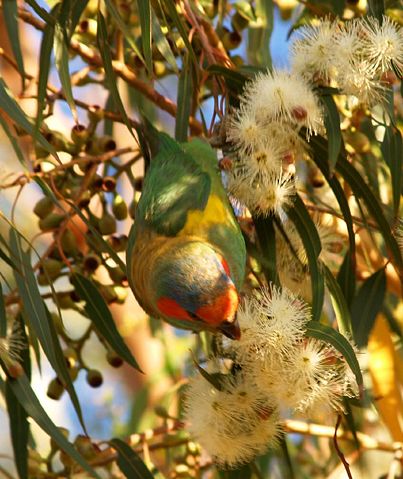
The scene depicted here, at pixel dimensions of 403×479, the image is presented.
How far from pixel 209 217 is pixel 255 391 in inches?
18.8

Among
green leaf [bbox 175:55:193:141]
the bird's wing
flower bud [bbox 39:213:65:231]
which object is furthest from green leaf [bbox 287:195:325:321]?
flower bud [bbox 39:213:65:231]

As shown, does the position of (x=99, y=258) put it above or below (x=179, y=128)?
below

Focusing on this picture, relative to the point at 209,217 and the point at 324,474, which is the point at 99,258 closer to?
the point at 209,217

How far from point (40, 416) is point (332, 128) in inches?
32.9

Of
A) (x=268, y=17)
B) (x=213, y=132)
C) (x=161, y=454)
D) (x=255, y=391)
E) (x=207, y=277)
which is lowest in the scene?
(x=161, y=454)

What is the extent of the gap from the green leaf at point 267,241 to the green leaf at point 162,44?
0.40m

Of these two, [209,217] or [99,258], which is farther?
[99,258]

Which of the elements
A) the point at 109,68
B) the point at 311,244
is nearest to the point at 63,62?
the point at 109,68

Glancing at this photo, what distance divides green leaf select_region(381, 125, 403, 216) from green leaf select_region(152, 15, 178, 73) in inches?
20.0

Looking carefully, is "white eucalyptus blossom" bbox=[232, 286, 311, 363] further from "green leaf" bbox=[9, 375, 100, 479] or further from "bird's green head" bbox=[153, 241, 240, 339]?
"green leaf" bbox=[9, 375, 100, 479]

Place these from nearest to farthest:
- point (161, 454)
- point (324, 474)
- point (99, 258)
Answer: point (99, 258) → point (324, 474) → point (161, 454)

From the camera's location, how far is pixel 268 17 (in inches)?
107

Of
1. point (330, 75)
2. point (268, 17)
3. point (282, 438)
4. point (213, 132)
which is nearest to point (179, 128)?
point (213, 132)

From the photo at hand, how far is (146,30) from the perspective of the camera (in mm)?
1943
